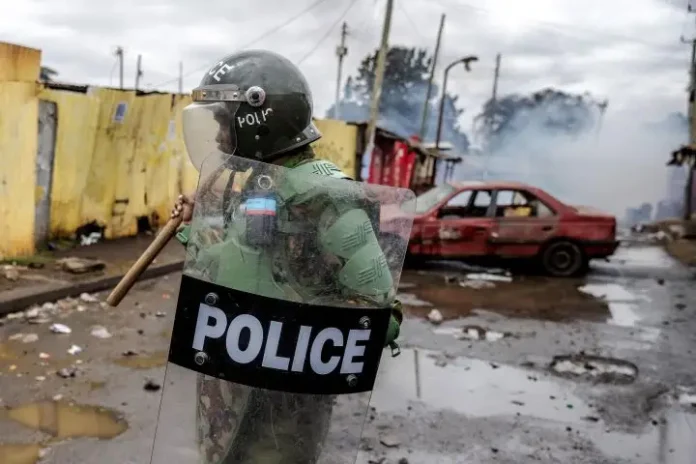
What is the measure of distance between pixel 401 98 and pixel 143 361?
184 ft

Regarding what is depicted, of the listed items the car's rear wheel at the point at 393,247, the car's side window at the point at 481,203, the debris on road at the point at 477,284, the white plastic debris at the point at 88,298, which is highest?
the car's rear wheel at the point at 393,247

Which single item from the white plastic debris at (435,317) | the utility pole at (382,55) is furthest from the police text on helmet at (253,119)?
the utility pole at (382,55)

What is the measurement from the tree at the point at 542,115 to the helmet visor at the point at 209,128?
61.5m

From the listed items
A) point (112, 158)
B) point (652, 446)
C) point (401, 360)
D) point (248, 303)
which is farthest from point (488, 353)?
point (112, 158)

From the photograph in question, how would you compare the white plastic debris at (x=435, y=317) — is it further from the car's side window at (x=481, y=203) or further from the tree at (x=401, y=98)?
the tree at (x=401, y=98)

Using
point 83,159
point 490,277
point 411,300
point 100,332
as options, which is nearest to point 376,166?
point 490,277

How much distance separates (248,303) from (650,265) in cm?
1335

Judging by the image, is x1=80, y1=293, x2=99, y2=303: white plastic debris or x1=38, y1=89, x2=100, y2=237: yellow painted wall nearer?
x1=80, y1=293, x2=99, y2=303: white plastic debris

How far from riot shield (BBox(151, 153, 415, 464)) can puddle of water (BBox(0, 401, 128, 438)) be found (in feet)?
8.81

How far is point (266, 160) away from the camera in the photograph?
1767 millimetres

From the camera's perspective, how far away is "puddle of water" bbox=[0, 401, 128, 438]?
399 centimetres

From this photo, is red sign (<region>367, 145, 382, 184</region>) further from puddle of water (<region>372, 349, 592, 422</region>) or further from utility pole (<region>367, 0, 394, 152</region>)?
puddle of water (<region>372, 349, 592, 422</region>)

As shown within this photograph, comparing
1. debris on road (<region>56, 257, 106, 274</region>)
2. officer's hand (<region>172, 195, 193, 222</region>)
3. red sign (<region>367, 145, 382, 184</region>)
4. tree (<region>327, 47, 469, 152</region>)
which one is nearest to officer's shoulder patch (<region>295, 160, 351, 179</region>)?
officer's hand (<region>172, 195, 193, 222</region>)

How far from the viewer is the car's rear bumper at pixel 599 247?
11.2 metres
